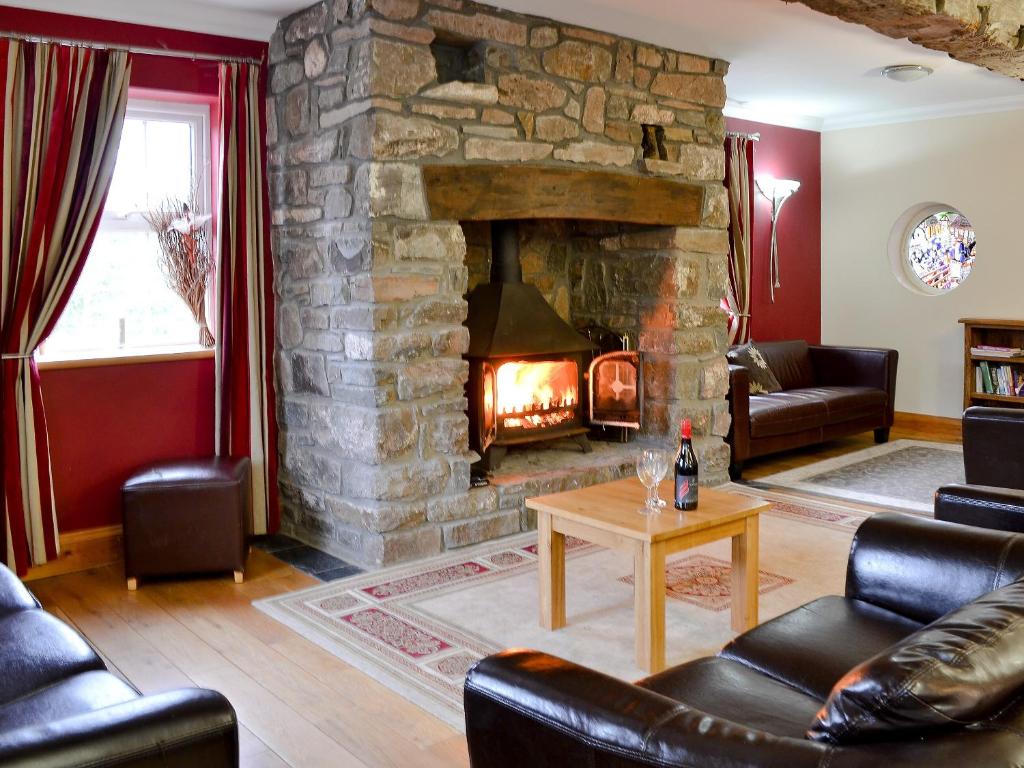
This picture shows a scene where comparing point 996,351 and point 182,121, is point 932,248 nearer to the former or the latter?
point 996,351

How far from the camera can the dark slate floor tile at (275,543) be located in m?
4.62

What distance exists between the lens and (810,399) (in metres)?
6.46

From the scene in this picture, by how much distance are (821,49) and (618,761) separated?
4792 mm

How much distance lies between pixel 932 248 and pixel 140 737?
24.4 ft

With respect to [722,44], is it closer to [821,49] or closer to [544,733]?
[821,49]

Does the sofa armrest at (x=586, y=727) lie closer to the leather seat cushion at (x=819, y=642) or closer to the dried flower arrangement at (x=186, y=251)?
the leather seat cushion at (x=819, y=642)

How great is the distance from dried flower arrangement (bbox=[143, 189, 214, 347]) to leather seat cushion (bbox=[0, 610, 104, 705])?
2.37m

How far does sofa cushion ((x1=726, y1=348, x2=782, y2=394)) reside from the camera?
21.8 feet

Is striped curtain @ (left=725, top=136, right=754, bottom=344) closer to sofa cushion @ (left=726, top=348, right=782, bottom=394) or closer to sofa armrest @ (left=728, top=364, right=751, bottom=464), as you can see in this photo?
sofa cushion @ (left=726, top=348, right=782, bottom=394)

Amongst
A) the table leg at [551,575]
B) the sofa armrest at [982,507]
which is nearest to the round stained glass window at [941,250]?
the sofa armrest at [982,507]

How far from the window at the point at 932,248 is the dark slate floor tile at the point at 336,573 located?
532 cm

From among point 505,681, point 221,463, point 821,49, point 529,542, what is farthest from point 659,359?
point 505,681

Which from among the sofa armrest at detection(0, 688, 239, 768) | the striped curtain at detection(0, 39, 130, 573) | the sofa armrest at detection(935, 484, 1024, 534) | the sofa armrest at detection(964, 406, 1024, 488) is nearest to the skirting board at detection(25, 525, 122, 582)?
the striped curtain at detection(0, 39, 130, 573)

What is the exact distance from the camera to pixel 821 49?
5.39 metres
